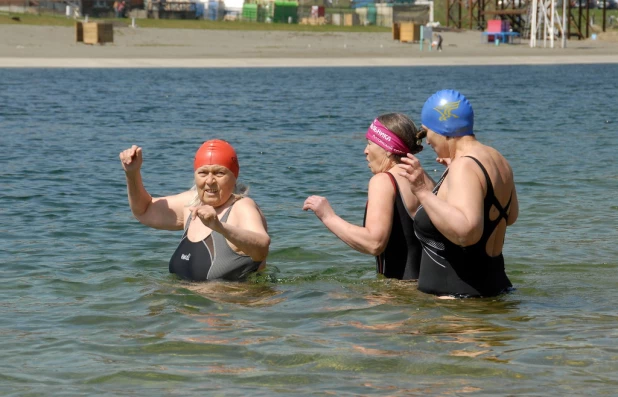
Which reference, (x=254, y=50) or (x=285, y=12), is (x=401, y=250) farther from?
(x=285, y=12)

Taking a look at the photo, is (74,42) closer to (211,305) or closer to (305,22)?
(305,22)

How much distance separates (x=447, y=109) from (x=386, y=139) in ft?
2.16

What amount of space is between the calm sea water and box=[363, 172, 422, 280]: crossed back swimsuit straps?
117mm

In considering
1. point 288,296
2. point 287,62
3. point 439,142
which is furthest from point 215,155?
point 287,62

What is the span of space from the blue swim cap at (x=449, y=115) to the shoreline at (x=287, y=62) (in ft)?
137

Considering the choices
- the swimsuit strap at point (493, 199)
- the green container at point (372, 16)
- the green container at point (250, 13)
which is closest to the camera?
the swimsuit strap at point (493, 199)

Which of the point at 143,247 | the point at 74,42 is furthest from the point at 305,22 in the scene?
the point at 143,247

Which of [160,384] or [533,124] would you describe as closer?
[160,384]

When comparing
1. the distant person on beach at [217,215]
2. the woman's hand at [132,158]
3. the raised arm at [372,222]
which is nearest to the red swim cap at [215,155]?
the distant person on beach at [217,215]

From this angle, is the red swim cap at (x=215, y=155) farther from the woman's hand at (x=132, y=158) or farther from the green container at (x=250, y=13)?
the green container at (x=250, y=13)

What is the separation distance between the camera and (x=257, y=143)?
2016cm

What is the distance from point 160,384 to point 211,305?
153 centimetres

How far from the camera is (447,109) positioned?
6.05 meters

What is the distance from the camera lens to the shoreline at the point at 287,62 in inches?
1843
